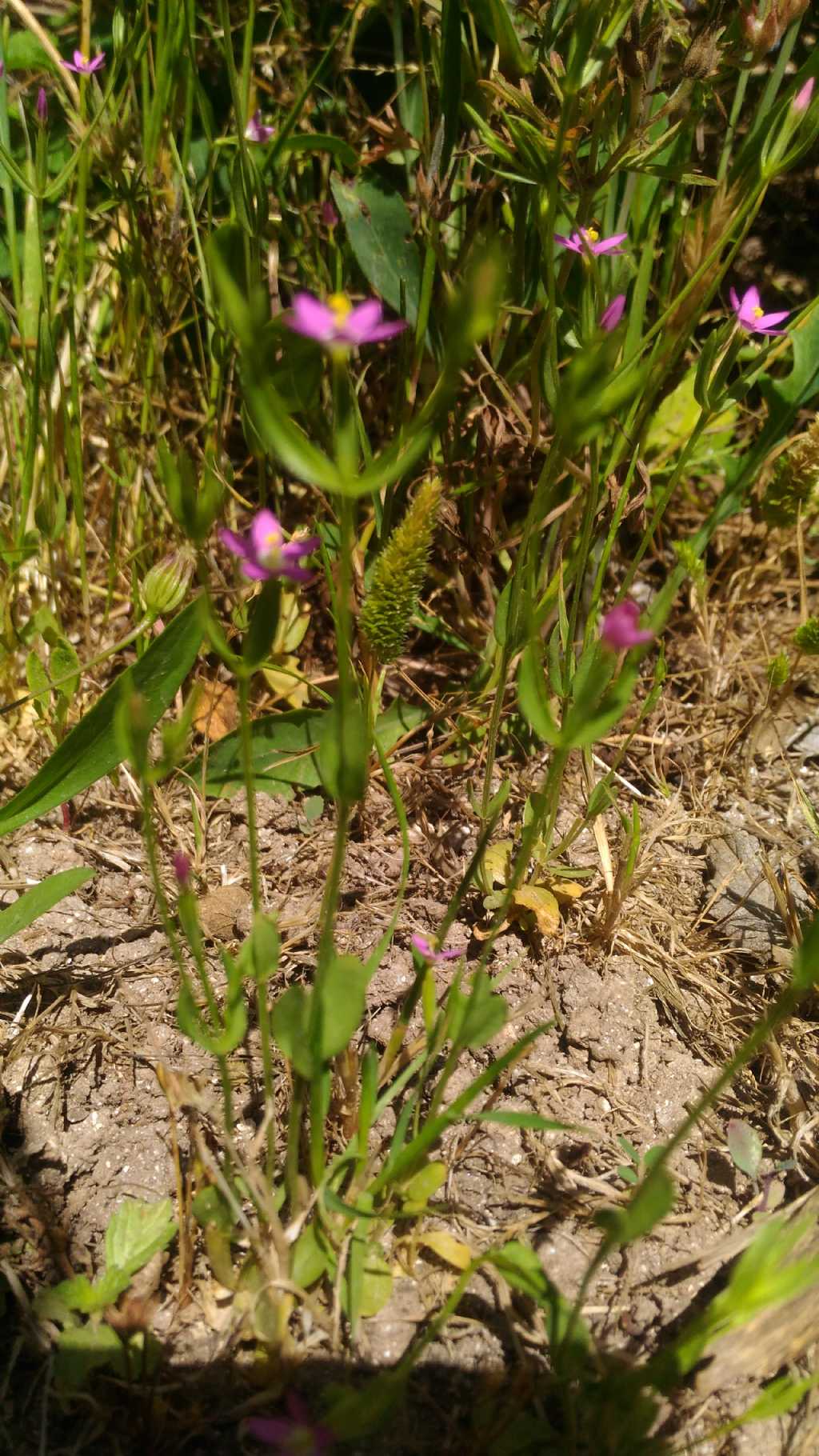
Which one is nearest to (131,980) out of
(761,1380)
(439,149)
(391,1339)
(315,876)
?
(315,876)

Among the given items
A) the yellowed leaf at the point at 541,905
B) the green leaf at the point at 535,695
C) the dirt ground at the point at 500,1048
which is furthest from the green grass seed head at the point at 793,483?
the green leaf at the point at 535,695

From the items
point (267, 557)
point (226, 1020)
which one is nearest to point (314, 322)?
point (267, 557)

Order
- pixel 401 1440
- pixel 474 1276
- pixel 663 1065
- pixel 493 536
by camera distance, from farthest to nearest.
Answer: pixel 493 536 → pixel 663 1065 → pixel 474 1276 → pixel 401 1440

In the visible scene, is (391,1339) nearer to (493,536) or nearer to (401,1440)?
(401,1440)

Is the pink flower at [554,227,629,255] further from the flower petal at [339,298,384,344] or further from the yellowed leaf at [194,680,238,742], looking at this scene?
the yellowed leaf at [194,680,238,742]

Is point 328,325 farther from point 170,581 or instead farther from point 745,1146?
point 745,1146

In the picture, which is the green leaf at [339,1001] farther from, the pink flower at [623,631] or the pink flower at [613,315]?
the pink flower at [613,315]
